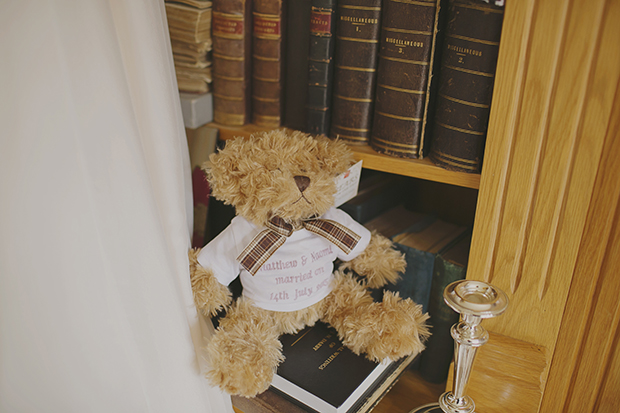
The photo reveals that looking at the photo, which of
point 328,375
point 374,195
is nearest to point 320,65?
point 374,195

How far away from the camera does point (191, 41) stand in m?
0.90

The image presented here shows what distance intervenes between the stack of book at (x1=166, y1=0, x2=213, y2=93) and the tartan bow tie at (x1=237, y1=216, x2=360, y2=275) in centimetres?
35

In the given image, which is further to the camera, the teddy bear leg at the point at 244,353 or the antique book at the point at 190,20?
the antique book at the point at 190,20

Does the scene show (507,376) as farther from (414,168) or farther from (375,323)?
(414,168)

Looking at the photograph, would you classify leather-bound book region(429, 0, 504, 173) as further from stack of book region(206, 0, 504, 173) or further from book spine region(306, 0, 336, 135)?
book spine region(306, 0, 336, 135)

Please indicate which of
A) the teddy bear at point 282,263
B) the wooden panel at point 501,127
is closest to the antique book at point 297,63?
the teddy bear at point 282,263

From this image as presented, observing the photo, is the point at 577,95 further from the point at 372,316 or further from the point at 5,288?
the point at 5,288

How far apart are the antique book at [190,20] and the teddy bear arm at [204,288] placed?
40 centimetres

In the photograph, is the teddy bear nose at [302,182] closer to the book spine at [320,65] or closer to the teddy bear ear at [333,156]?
the teddy bear ear at [333,156]

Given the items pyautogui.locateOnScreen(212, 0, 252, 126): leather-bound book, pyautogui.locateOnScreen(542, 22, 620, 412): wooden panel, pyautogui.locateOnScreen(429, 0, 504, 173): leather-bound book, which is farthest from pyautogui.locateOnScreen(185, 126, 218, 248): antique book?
pyautogui.locateOnScreen(542, 22, 620, 412): wooden panel

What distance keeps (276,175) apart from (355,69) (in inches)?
9.4

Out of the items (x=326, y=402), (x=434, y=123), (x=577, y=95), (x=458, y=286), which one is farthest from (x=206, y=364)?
(x=577, y=95)

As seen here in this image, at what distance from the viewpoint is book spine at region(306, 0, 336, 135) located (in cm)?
81

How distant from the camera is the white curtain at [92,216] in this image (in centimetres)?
58
